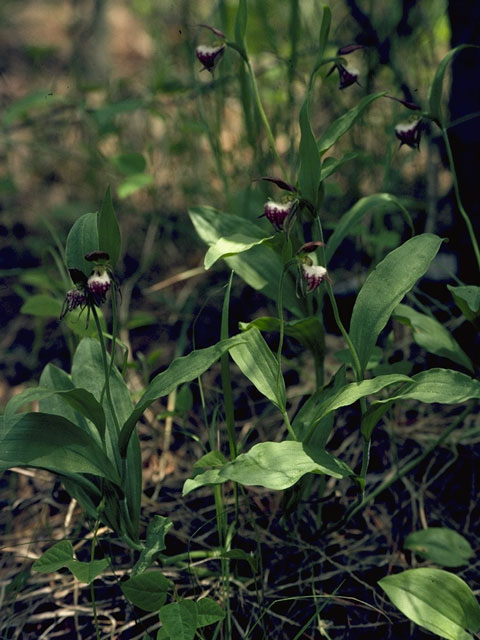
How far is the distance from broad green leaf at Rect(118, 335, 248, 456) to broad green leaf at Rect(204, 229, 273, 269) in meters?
0.17

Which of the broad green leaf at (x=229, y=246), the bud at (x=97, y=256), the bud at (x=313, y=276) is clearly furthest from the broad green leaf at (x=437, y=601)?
the bud at (x=97, y=256)

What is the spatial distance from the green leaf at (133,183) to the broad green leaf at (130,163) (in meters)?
0.04

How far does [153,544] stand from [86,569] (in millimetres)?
136

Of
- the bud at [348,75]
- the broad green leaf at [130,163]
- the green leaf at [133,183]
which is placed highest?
the bud at [348,75]

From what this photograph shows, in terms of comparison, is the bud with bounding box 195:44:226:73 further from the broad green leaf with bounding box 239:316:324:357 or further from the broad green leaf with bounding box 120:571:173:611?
the broad green leaf with bounding box 120:571:173:611

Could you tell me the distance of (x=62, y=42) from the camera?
484 cm

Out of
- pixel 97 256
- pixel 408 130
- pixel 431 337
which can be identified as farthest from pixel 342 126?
pixel 97 256

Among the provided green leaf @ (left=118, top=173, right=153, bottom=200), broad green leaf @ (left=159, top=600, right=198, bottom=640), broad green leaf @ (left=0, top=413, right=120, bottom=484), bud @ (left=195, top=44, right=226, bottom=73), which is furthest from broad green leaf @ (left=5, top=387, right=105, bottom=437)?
green leaf @ (left=118, top=173, right=153, bottom=200)

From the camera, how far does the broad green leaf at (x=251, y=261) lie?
66.1 inches

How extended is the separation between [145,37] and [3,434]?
454 centimetres

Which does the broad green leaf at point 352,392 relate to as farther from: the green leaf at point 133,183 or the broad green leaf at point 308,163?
the green leaf at point 133,183

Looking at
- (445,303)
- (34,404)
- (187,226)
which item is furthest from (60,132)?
(445,303)

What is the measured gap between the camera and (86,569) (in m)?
1.25

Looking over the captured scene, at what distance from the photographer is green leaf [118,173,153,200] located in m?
2.27
